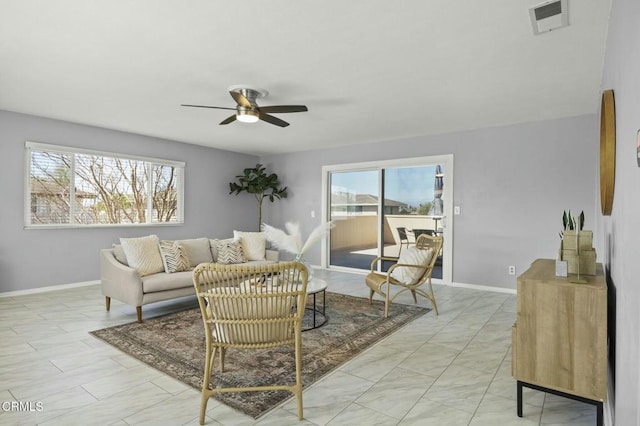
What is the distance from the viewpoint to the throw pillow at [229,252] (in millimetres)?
4727

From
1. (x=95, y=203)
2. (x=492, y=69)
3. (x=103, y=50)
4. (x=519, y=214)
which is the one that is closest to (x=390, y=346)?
(x=492, y=69)

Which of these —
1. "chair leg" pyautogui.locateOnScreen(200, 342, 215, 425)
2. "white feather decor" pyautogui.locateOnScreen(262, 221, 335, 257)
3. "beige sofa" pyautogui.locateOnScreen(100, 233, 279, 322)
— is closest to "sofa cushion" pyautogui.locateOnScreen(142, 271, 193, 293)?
"beige sofa" pyautogui.locateOnScreen(100, 233, 279, 322)

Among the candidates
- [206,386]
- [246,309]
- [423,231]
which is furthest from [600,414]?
[423,231]

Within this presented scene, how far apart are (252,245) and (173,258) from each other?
4.32ft

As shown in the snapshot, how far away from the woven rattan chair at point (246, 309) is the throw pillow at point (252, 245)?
3085 millimetres

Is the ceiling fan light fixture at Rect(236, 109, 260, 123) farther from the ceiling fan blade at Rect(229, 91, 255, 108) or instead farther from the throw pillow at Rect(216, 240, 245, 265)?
the throw pillow at Rect(216, 240, 245, 265)

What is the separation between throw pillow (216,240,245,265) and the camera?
4.73 metres

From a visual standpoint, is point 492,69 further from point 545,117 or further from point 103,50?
point 103,50

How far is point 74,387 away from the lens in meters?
2.29

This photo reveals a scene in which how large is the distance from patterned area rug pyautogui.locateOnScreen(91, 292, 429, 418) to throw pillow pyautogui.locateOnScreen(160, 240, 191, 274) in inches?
20.5

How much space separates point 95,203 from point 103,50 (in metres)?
3.35

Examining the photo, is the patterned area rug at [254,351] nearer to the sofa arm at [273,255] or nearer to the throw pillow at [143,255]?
the throw pillow at [143,255]

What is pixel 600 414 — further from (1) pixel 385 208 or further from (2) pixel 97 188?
(2) pixel 97 188

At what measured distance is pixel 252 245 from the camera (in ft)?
17.1
